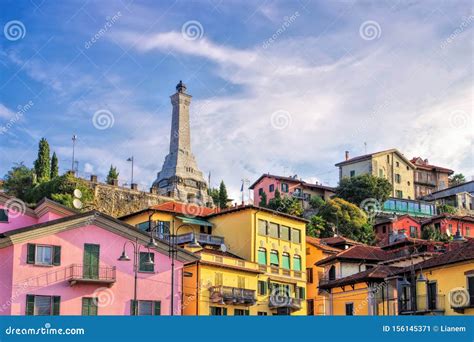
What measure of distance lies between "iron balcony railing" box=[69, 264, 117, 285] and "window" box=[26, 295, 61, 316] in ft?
4.53

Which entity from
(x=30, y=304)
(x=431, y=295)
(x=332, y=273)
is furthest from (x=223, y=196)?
(x=30, y=304)

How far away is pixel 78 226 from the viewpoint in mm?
44562

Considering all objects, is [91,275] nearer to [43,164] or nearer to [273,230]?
[273,230]

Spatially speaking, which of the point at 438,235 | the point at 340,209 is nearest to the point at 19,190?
the point at 340,209

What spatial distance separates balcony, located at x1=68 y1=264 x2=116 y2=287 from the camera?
43844 millimetres

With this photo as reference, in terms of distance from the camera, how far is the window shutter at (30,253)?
141 feet

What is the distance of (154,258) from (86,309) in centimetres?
488

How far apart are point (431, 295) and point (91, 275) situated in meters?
18.2

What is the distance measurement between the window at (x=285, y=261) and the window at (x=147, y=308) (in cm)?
1956

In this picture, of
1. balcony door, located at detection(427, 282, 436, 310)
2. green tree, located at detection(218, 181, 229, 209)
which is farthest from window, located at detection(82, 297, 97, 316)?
green tree, located at detection(218, 181, 229, 209)

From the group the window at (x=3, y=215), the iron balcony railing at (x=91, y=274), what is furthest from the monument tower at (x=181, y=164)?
the iron balcony railing at (x=91, y=274)

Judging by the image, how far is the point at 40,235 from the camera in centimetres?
4338

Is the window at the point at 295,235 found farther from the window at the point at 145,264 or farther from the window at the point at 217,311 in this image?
the window at the point at 145,264

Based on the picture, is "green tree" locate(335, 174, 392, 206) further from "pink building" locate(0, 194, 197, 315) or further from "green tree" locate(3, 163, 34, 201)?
"pink building" locate(0, 194, 197, 315)
